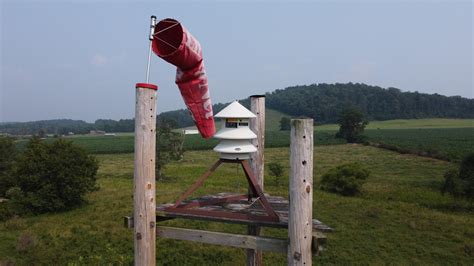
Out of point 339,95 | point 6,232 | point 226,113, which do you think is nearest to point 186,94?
point 226,113

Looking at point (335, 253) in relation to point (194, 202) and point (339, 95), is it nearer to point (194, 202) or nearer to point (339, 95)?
point (194, 202)

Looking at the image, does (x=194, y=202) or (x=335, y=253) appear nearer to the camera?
(x=194, y=202)

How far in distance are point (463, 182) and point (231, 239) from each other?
16709 mm

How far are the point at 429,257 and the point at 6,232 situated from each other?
45.7ft

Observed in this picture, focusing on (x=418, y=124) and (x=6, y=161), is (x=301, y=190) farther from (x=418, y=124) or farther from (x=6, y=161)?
(x=418, y=124)

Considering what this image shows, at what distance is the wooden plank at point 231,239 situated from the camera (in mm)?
4113

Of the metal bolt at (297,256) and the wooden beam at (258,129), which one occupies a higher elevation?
the wooden beam at (258,129)

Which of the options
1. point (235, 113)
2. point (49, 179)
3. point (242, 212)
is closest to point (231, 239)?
point (242, 212)

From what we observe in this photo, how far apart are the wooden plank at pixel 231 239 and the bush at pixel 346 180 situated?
55.2 feet

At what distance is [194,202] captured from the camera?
4867mm

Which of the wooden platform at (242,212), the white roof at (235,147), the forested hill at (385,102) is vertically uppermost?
the forested hill at (385,102)

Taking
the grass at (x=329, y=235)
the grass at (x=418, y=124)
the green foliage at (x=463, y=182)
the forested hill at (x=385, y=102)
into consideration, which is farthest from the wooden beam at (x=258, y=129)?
the forested hill at (x=385, y=102)

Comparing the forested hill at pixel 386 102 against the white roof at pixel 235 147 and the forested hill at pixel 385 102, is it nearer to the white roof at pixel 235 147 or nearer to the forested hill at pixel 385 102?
the forested hill at pixel 385 102

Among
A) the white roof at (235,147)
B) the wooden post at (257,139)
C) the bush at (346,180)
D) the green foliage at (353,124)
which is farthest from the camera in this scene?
the green foliage at (353,124)
